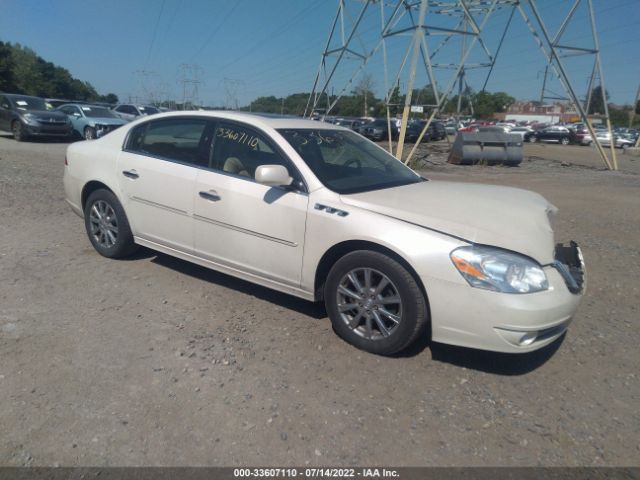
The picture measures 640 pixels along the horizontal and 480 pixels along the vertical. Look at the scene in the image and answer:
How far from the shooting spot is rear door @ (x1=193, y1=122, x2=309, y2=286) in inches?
140

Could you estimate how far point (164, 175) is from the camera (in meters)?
4.25

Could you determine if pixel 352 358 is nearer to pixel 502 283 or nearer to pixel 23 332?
pixel 502 283

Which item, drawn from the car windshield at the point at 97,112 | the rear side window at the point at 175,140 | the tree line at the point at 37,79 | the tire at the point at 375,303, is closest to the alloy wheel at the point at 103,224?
the rear side window at the point at 175,140

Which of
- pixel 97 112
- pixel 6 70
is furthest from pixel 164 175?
pixel 6 70

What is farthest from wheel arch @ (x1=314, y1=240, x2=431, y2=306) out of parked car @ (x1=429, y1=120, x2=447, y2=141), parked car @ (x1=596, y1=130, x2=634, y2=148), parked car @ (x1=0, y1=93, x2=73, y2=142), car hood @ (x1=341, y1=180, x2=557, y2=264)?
parked car @ (x1=596, y1=130, x2=634, y2=148)

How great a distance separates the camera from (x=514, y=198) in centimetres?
404

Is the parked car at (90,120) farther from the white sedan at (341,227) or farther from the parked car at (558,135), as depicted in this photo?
the parked car at (558,135)

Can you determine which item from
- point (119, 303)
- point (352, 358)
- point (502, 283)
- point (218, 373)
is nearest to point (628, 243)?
point (502, 283)

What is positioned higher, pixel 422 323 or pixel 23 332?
pixel 422 323

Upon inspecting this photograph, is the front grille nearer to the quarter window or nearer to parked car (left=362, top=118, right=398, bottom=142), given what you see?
the quarter window

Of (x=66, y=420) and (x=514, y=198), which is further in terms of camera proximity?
(x=514, y=198)

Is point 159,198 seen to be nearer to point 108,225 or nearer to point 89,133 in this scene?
point 108,225

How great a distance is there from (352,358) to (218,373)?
89cm

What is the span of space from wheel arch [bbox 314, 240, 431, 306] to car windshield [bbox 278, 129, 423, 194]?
0.43m
